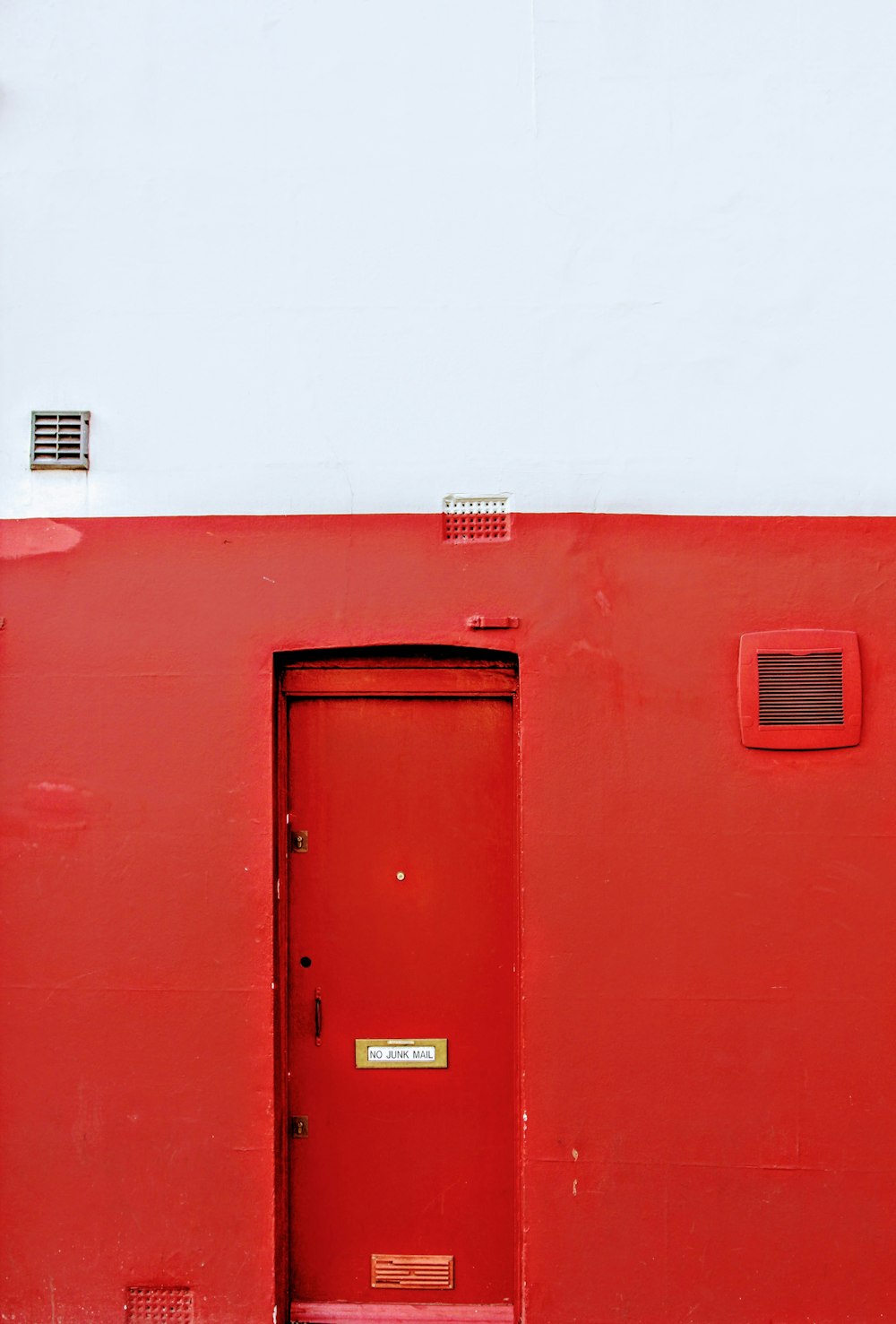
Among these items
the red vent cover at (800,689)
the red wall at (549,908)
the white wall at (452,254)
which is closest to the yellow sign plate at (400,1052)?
the red wall at (549,908)

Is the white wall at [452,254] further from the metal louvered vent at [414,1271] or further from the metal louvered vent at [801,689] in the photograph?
the metal louvered vent at [414,1271]

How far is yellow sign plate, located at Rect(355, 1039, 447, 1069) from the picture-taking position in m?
4.34

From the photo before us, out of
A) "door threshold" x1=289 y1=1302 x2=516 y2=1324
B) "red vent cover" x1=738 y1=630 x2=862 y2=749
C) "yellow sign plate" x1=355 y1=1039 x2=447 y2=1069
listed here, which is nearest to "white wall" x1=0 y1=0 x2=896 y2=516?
"red vent cover" x1=738 y1=630 x2=862 y2=749

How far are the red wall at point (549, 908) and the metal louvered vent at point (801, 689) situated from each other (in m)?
0.13

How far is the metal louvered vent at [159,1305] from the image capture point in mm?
4160

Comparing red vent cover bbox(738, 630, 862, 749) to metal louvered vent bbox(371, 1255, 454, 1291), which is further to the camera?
metal louvered vent bbox(371, 1255, 454, 1291)

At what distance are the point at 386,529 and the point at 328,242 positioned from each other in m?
1.27

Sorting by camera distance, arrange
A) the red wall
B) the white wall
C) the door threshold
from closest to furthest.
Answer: the red wall → the door threshold → the white wall

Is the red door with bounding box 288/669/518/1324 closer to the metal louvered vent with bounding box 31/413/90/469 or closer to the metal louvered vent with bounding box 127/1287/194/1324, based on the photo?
the metal louvered vent with bounding box 127/1287/194/1324

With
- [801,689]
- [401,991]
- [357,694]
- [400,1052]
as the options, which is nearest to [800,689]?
[801,689]

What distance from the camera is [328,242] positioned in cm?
439

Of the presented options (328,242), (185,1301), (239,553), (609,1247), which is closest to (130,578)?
(239,553)

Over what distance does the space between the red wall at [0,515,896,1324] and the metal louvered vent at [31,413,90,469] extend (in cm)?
29

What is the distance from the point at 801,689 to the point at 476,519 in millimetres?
1494
